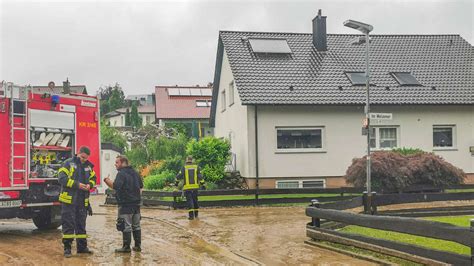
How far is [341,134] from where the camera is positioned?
23578mm

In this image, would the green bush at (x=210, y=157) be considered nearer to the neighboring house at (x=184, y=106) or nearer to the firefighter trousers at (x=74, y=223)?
the firefighter trousers at (x=74, y=223)

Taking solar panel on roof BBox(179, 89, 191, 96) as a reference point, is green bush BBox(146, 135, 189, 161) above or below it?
below

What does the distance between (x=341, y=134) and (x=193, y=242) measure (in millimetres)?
13171

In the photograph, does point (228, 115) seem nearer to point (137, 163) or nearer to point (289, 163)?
point (289, 163)

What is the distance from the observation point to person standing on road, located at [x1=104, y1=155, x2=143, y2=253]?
10242 millimetres

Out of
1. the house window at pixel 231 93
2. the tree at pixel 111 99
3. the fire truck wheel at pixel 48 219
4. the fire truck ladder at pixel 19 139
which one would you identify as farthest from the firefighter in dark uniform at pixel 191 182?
the tree at pixel 111 99

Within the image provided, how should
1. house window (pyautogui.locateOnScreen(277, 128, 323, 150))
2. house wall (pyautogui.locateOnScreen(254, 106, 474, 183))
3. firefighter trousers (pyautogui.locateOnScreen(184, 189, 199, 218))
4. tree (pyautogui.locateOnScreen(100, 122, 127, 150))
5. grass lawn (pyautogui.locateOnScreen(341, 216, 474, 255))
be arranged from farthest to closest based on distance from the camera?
tree (pyautogui.locateOnScreen(100, 122, 127, 150)) → house window (pyautogui.locateOnScreen(277, 128, 323, 150)) → house wall (pyautogui.locateOnScreen(254, 106, 474, 183)) → firefighter trousers (pyautogui.locateOnScreen(184, 189, 199, 218)) → grass lawn (pyautogui.locateOnScreen(341, 216, 474, 255))

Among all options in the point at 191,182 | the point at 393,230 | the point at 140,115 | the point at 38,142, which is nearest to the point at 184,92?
the point at 140,115

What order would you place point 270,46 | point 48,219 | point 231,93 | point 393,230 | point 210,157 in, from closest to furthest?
point 393,230
point 48,219
point 210,157
point 270,46
point 231,93

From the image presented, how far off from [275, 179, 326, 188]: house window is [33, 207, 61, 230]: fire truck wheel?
10.9 meters

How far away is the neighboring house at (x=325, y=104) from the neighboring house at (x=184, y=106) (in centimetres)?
2683

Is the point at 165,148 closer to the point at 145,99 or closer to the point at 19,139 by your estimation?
the point at 19,139

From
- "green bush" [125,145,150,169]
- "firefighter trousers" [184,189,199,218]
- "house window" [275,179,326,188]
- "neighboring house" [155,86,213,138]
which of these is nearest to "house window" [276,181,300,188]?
"house window" [275,179,326,188]

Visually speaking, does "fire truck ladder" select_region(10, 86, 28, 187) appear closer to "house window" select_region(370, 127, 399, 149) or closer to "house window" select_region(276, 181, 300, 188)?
"house window" select_region(276, 181, 300, 188)
